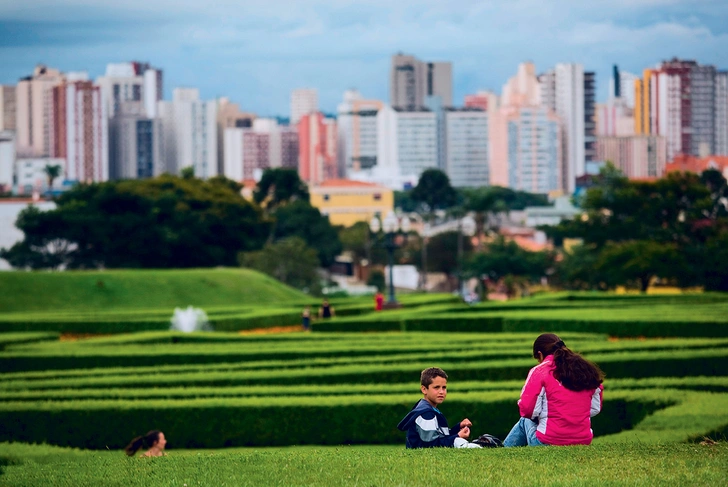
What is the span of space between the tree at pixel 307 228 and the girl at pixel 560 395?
71315mm

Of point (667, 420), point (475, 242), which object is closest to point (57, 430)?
point (667, 420)

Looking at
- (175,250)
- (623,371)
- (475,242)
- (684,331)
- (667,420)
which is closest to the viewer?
(667,420)

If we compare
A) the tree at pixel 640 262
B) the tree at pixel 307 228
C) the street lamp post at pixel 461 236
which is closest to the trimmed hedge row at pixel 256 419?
the tree at pixel 640 262

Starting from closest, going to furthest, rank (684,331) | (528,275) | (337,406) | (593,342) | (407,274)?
1. (337,406)
2. (593,342)
3. (684,331)
4. (528,275)
5. (407,274)

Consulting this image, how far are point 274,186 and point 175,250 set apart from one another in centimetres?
2805

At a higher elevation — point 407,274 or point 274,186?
point 274,186

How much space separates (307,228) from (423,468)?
242 ft

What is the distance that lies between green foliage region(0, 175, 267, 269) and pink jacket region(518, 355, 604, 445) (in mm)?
49443

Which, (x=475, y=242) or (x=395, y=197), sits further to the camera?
(x=395, y=197)

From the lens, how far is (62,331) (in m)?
28.3

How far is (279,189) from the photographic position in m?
85.7

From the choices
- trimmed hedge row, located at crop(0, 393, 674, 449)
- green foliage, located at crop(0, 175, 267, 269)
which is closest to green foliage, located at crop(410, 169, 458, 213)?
green foliage, located at crop(0, 175, 267, 269)

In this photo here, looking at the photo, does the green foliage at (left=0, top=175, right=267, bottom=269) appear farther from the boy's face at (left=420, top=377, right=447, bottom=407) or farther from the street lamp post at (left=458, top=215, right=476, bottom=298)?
the boy's face at (left=420, top=377, right=447, bottom=407)

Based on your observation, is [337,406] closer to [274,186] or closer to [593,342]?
[593,342]
